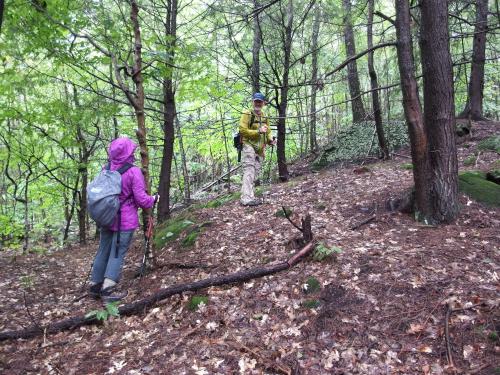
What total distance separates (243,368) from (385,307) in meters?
1.65

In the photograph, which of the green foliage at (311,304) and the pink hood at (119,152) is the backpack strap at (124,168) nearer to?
the pink hood at (119,152)

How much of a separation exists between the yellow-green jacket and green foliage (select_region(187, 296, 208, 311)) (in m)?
4.19

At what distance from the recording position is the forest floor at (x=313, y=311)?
3652 millimetres

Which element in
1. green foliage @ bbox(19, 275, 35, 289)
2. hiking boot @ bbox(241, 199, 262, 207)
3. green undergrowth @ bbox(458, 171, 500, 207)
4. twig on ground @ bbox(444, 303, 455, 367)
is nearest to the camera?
twig on ground @ bbox(444, 303, 455, 367)

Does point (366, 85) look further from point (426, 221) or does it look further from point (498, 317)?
point (498, 317)

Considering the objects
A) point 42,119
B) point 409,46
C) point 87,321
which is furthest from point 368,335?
point 42,119

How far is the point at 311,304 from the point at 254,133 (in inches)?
181

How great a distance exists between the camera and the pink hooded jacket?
17.7 ft

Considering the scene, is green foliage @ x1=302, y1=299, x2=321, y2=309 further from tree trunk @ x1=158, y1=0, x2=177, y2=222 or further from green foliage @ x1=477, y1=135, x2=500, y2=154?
green foliage @ x1=477, y1=135, x2=500, y2=154

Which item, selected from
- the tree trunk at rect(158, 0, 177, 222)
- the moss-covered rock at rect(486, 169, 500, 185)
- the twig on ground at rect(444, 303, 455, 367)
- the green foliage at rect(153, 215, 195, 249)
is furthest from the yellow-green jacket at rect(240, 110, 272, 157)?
the twig on ground at rect(444, 303, 455, 367)

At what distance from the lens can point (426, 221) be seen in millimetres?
5918

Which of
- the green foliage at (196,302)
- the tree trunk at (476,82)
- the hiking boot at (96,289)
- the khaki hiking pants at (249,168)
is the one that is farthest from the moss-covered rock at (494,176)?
the hiking boot at (96,289)

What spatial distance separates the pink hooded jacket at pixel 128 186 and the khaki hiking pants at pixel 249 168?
327 cm

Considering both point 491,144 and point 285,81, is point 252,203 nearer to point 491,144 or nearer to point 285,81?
point 285,81
